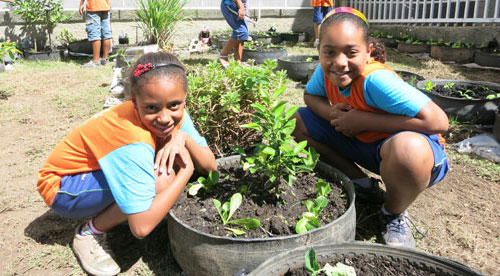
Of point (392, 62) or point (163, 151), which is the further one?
point (392, 62)

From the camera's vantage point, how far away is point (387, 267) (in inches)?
54.0

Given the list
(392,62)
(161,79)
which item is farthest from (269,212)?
(392,62)

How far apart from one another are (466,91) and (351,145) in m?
2.09

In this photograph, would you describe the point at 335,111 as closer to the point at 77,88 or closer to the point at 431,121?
the point at 431,121

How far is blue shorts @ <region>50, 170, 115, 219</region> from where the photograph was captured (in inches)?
68.1

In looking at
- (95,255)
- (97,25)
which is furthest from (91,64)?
(95,255)

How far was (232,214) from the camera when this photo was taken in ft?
5.50

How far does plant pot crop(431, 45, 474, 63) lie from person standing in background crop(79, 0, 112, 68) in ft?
18.6

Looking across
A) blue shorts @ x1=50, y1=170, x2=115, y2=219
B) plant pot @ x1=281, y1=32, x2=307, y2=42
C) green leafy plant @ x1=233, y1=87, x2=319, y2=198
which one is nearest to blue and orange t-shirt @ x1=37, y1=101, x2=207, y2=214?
blue shorts @ x1=50, y1=170, x2=115, y2=219

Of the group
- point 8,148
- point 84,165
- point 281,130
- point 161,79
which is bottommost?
point 8,148

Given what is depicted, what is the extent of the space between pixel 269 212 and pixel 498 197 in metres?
1.56

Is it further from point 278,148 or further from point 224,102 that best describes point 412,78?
point 278,148

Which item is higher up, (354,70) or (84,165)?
(354,70)

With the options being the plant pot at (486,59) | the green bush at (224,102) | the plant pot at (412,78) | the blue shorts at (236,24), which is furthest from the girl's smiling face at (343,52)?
the plant pot at (486,59)
